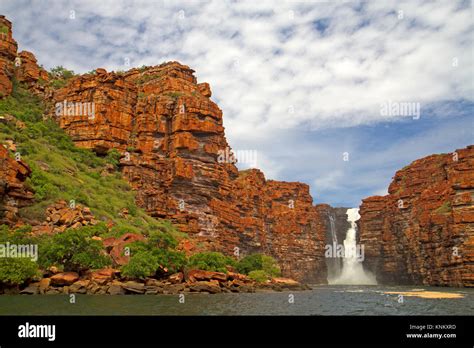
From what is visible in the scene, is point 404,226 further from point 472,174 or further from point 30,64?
point 30,64

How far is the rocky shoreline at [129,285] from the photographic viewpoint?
127ft

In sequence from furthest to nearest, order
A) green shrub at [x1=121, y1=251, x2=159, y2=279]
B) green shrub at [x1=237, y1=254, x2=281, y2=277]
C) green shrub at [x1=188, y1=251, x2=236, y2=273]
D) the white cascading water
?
the white cascading water → green shrub at [x1=237, y1=254, x2=281, y2=277] → green shrub at [x1=188, y1=251, x2=236, y2=273] → green shrub at [x1=121, y1=251, x2=159, y2=279]

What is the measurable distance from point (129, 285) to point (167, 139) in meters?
51.2

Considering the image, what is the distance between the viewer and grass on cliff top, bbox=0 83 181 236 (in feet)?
195

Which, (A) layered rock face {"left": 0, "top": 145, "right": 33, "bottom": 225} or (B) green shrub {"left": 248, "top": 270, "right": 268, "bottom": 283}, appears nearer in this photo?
(A) layered rock face {"left": 0, "top": 145, "right": 33, "bottom": 225}

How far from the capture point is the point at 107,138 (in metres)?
86.8

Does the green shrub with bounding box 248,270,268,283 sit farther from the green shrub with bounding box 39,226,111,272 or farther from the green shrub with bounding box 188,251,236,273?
the green shrub with bounding box 39,226,111,272

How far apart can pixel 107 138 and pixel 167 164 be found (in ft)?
46.1

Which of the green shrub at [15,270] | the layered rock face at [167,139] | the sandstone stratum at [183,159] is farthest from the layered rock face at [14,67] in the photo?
the green shrub at [15,270]

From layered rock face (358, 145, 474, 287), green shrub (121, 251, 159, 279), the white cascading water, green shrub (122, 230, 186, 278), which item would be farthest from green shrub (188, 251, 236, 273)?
the white cascading water

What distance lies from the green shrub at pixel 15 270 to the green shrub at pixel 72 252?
396 cm

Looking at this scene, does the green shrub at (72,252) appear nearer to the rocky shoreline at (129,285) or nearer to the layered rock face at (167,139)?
the rocky shoreline at (129,285)

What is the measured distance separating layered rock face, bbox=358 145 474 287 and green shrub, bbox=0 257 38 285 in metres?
74.7
